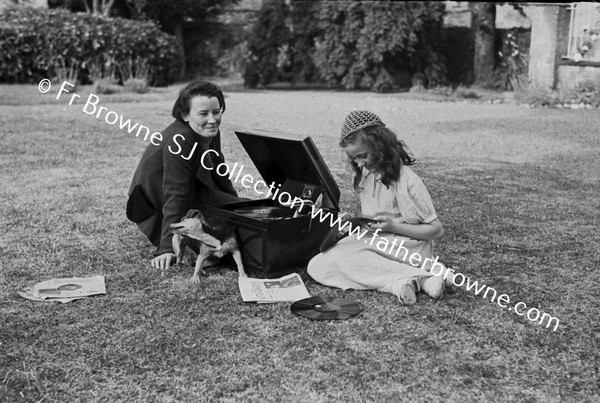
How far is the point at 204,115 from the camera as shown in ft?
14.1

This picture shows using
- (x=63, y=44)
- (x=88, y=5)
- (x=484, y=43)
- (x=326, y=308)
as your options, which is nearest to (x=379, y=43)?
(x=484, y=43)

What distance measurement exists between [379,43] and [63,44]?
7.67 meters

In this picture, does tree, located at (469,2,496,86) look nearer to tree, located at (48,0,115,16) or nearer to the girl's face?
tree, located at (48,0,115,16)

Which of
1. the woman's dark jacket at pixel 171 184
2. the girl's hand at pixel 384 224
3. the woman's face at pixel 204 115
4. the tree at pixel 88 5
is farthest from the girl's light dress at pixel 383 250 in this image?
the tree at pixel 88 5

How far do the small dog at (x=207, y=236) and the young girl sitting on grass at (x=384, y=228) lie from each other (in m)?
0.47

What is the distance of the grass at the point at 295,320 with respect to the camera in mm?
2771

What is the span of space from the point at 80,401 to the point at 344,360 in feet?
3.47

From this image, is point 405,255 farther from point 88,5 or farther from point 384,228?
point 88,5

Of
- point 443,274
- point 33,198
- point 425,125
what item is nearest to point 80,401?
point 443,274

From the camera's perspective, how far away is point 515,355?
3061 millimetres

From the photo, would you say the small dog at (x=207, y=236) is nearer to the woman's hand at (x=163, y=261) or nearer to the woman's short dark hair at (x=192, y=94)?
the woman's hand at (x=163, y=261)

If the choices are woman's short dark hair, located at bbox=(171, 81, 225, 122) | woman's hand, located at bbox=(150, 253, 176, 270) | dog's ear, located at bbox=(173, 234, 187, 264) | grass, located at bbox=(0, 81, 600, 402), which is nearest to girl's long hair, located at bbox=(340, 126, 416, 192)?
grass, located at bbox=(0, 81, 600, 402)

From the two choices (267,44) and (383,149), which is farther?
(267,44)

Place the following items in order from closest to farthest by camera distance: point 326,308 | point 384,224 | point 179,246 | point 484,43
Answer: point 326,308
point 384,224
point 179,246
point 484,43
